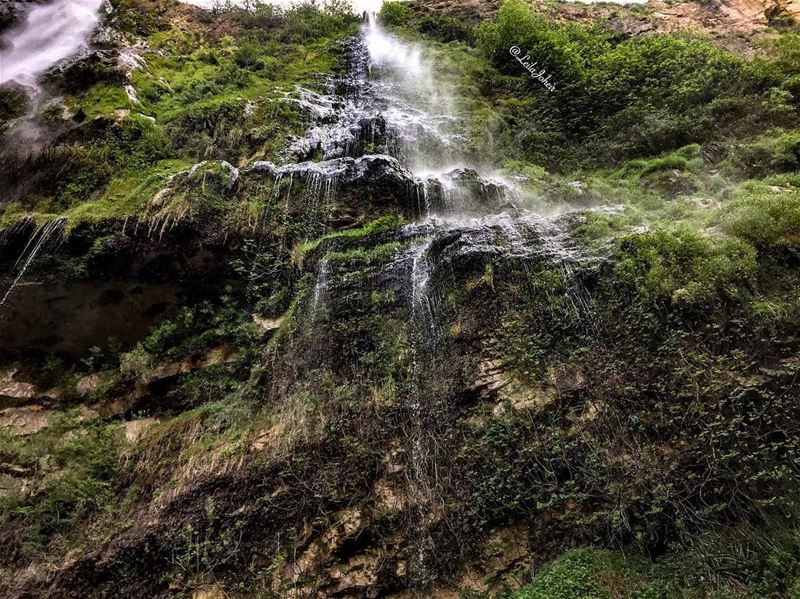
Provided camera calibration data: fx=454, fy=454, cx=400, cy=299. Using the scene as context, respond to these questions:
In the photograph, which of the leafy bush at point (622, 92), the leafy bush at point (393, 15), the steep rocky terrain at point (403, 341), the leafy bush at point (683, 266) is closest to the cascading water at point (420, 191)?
the steep rocky terrain at point (403, 341)

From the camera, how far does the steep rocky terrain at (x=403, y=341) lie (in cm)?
586

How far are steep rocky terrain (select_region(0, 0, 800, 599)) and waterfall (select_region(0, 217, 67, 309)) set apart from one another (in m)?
0.06

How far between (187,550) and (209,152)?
9.78 metres

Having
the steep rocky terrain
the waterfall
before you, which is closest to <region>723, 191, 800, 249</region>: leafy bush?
the steep rocky terrain

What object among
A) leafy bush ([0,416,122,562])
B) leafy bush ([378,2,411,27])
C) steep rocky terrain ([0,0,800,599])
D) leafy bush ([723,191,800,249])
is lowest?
leafy bush ([0,416,122,562])

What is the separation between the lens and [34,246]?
31.9ft

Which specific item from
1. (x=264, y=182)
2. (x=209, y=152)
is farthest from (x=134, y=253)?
(x=209, y=152)

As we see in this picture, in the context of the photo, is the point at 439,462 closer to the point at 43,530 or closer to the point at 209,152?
the point at 43,530

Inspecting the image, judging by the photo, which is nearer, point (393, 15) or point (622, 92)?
point (622, 92)

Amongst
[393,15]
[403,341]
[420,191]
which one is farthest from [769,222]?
[393,15]
